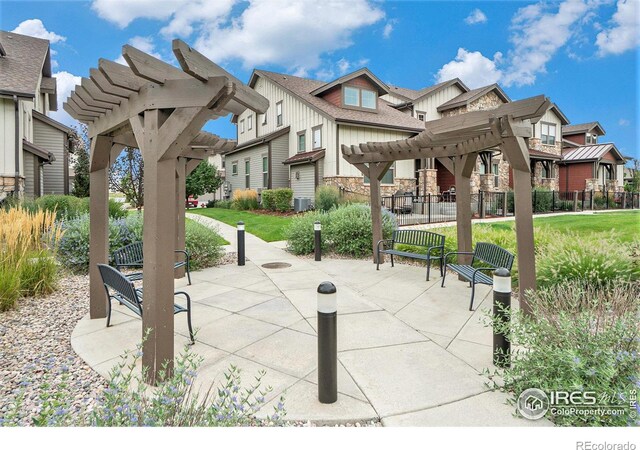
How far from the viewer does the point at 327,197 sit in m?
15.9

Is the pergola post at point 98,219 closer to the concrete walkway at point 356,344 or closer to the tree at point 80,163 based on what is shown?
the concrete walkway at point 356,344

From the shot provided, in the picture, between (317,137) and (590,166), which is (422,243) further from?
(590,166)

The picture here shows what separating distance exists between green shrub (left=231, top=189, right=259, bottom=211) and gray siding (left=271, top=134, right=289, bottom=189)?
4.58ft

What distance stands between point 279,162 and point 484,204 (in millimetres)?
11526

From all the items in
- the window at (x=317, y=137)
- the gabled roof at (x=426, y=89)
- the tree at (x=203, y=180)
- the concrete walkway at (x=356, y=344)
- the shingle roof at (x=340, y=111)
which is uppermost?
the gabled roof at (x=426, y=89)

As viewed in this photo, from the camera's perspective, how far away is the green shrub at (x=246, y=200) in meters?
21.6

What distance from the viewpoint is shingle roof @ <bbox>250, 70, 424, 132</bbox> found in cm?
1862

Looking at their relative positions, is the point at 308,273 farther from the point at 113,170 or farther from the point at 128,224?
the point at 113,170

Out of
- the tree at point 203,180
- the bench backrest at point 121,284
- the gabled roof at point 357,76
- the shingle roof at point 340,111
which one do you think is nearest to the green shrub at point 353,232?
the bench backrest at point 121,284

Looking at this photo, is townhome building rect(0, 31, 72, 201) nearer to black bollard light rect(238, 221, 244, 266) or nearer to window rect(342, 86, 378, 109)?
Answer: black bollard light rect(238, 221, 244, 266)

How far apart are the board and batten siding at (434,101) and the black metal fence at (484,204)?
7556mm

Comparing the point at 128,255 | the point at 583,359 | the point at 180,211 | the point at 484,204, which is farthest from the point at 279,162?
the point at 583,359

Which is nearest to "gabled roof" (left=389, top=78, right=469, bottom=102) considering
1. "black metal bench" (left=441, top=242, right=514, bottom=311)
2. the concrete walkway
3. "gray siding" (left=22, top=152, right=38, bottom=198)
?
"gray siding" (left=22, top=152, right=38, bottom=198)

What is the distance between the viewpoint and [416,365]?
337cm
